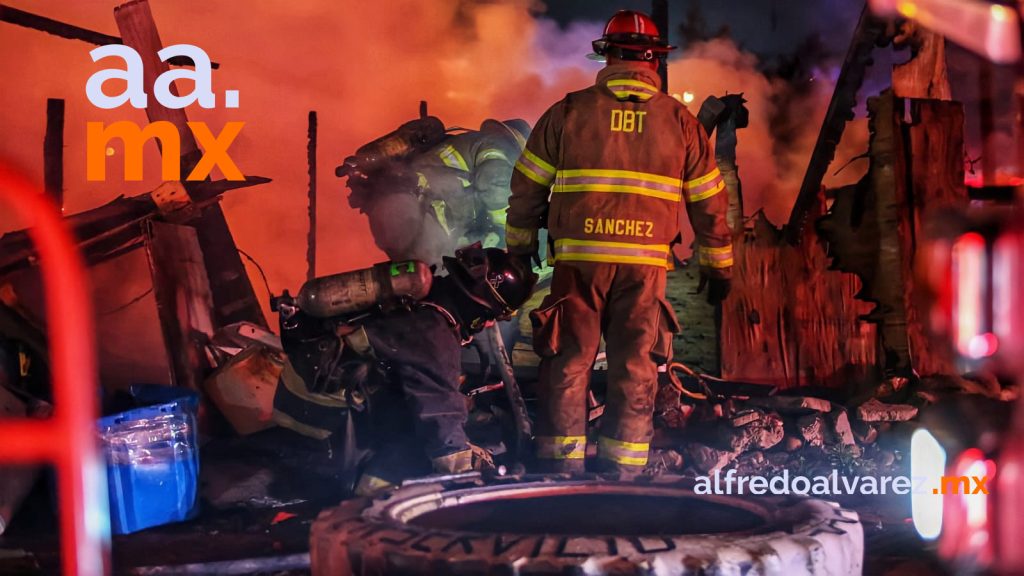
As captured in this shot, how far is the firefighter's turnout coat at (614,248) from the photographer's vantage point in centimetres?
488

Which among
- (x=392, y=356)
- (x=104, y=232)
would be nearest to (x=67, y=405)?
(x=392, y=356)

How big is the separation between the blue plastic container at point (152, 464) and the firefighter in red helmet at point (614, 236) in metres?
1.60

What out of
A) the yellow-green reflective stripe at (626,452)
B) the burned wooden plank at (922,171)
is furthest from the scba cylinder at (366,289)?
the burned wooden plank at (922,171)

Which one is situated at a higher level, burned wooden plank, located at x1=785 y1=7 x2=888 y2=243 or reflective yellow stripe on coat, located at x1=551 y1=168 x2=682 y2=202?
burned wooden plank, located at x1=785 y1=7 x2=888 y2=243

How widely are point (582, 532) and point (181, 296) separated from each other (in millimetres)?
4087

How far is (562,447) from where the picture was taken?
190 inches

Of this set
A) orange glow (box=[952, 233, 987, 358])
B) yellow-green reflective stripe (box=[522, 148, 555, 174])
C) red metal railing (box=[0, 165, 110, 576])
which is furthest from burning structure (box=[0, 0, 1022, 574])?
orange glow (box=[952, 233, 987, 358])

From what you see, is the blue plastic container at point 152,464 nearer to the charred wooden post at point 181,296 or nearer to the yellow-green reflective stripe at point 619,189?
the charred wooden post at point 181,296

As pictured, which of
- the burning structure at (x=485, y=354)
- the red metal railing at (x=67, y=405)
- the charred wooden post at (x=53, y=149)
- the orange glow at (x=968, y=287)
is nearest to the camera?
the orange glow at (x=968, y=287)

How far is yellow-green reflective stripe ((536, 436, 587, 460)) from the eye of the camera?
484 centimetres

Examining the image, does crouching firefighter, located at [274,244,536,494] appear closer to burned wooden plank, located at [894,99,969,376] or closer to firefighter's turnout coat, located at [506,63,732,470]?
firefighter's turnout coat, located at [506,63,732,470]

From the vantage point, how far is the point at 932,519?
10.5ft

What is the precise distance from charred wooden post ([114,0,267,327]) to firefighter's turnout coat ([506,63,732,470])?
2.32 metres

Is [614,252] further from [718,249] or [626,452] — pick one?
[626,452]
